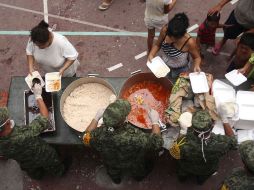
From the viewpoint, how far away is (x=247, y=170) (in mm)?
3150

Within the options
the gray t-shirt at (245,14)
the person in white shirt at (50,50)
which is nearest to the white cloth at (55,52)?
the person in white shirt at (50,50)

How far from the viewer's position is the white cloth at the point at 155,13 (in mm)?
4524

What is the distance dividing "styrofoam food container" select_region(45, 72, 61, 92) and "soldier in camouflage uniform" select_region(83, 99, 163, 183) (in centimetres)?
62

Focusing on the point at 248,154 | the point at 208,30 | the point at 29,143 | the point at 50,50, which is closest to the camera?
the point at 248,154

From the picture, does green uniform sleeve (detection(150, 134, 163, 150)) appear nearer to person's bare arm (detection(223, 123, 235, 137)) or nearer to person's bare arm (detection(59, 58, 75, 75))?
person's bare arm (detection(223, 123, 235, 137))

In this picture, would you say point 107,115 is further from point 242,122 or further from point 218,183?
point 218,183

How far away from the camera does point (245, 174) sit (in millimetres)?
3227

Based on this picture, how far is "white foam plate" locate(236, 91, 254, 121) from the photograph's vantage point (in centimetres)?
372

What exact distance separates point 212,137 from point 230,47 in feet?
9.33

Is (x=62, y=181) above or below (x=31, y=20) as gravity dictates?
below

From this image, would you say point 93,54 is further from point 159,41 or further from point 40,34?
point 40,34

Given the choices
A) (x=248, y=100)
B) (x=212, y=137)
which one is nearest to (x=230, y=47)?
(x=248, y=100)

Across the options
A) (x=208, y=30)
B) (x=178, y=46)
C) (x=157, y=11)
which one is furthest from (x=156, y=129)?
(x=208, y=30)

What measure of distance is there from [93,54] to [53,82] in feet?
6.25
